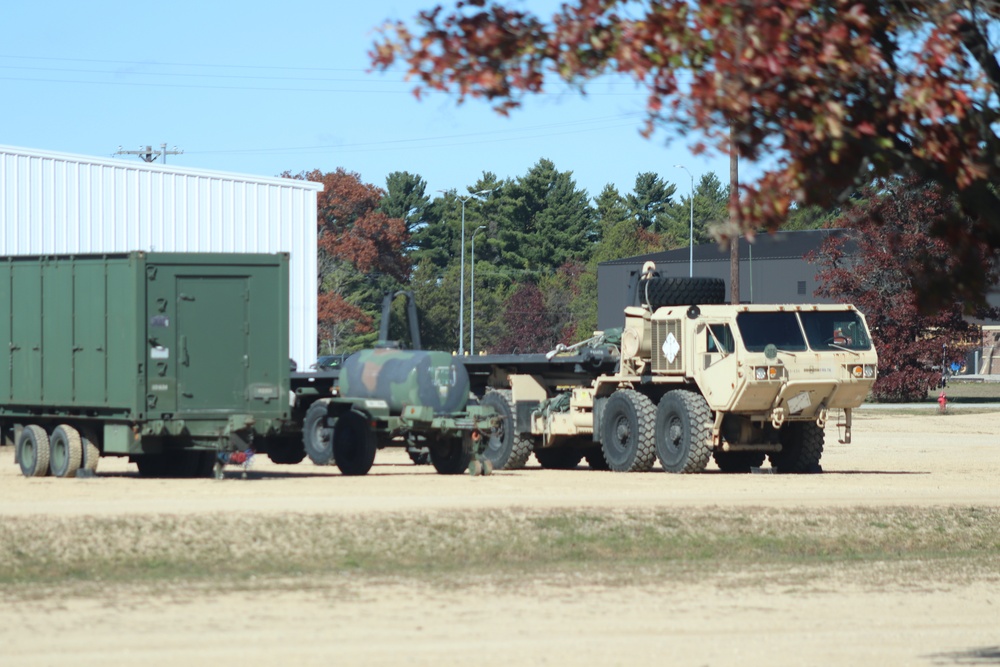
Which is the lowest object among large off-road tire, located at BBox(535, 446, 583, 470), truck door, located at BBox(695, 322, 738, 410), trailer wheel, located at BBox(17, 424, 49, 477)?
large off-road tire, located at BBox(535, 446, 583, 470)

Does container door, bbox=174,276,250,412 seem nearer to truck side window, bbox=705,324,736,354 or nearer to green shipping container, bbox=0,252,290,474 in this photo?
green shipping container, bbox=0,252,290,474

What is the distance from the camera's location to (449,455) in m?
26.0

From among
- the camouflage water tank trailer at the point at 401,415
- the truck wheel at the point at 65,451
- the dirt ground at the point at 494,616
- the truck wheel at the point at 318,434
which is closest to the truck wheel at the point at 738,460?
the camouflage water tank trailer at the point at 401,415

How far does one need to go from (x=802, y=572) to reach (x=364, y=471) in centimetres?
1029

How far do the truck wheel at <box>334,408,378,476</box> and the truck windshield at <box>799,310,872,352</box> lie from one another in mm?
6680

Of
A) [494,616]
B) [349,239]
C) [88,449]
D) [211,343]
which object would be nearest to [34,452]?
[88,449]

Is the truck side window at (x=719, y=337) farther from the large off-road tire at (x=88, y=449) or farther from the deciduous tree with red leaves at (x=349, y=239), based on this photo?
the deciduous tree with red leaves at (x=349, y=239)

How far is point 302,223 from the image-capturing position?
1879 inches

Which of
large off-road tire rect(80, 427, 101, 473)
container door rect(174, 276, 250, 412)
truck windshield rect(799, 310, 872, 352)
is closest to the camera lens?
container door rect(174, 276, 250, 412)

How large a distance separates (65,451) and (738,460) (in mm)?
10660

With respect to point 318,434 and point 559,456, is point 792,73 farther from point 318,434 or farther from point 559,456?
point 559,456

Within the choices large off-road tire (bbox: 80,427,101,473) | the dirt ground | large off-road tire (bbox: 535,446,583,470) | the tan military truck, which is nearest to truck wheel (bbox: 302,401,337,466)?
large off-road tire (bbox: 80,427,101,473)

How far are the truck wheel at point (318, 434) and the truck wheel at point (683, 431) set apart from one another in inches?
196

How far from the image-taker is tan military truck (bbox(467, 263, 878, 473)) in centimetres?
2541
